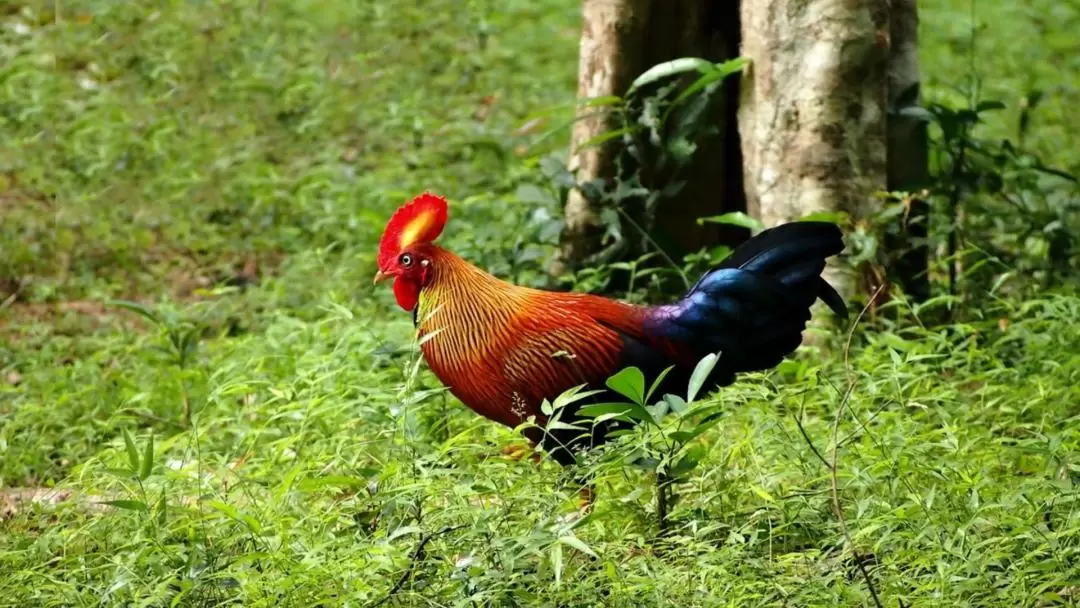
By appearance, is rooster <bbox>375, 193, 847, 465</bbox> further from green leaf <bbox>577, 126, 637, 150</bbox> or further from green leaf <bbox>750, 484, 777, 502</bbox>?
green leaf <bbox>577, 126, 637, 150</bbox>

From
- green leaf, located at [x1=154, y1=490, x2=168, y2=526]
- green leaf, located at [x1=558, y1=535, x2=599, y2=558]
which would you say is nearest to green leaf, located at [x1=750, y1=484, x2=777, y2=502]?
green leaf, located at [x1=558, y1=535, x2=599, y2=558]

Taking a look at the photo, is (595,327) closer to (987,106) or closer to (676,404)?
(676,404)

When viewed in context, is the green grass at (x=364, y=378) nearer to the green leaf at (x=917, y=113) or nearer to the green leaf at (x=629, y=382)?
the green leaf at (x=629, y=382)

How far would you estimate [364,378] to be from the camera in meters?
4.56

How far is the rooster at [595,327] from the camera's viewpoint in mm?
3807

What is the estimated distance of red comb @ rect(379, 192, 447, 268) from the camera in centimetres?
402

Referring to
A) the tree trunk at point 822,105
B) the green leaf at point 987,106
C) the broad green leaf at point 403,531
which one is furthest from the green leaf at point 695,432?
the green leaf at point 987,106

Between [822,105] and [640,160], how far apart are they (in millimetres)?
737

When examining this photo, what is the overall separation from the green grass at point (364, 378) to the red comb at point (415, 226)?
23cm

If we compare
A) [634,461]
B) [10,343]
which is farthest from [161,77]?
[634,461]

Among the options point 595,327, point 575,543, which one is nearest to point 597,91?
point 595,327

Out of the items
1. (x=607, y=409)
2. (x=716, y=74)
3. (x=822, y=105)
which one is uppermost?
(x=716, y=74)

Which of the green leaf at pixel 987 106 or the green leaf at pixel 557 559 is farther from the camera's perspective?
the green leaf at pixel 987 106

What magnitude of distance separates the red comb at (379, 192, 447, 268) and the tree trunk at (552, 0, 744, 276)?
135 cm
